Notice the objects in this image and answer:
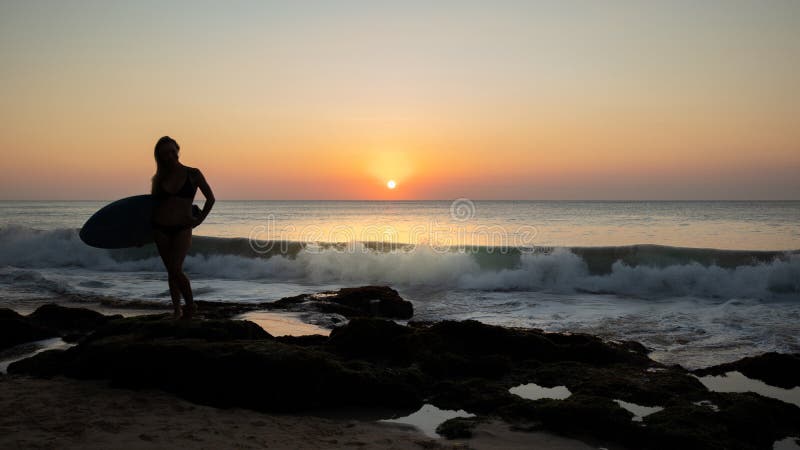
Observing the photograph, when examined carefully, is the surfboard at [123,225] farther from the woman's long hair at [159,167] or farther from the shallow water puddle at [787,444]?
the shallow water puddle at [787,444]

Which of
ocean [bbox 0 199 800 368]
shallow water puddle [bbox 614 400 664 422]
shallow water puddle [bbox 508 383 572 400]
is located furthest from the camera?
ocean [bbox 0 199 800 368]

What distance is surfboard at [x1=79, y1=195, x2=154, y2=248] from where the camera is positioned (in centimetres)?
698

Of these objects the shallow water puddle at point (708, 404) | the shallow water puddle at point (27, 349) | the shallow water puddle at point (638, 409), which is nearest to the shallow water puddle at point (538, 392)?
the shallow water puddle at point (638, 409)

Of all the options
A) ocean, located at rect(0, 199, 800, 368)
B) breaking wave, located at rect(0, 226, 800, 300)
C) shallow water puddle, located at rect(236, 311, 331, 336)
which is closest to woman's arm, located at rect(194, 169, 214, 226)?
shallow water puddle, located at rect(236, 311, 331, 336)

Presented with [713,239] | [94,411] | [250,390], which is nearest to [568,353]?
[250,390]

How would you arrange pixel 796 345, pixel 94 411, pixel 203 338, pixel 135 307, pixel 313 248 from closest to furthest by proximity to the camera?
pixel 94 411 → pixel 203 338 → pixel 796 345 → pixel 135 307 → pixel 313 248

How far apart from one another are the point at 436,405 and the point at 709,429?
2249 millimetres

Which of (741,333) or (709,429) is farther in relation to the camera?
(741,333)

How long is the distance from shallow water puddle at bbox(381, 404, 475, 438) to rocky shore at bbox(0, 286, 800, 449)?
0.32 ft

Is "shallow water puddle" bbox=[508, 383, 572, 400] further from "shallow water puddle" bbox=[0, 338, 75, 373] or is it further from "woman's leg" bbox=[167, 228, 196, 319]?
"shallow water puddle" bbox=[0, 338, 75, 373]

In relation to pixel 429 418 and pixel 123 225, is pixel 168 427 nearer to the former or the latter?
pixel 429 418

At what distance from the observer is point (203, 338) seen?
608 cm

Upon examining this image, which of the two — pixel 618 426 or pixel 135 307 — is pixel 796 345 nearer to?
pixel 618 426

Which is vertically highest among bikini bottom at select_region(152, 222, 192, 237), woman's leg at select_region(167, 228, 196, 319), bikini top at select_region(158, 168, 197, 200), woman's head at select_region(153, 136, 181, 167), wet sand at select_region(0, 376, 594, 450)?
woman's head at select_region(153, 136, 181, 167)
